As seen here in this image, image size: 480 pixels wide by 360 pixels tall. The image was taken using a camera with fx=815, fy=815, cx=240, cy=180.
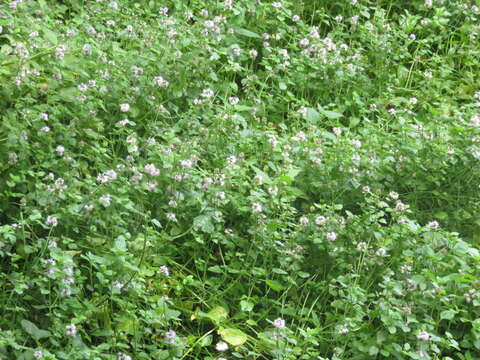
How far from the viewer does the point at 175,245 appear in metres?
3.88

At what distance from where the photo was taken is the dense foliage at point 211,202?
10.8 feet

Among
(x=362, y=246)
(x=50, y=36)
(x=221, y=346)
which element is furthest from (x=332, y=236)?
(x=50, y=36)

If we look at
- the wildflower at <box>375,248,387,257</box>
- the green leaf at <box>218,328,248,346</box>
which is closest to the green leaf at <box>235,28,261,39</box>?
the wildflower at <box>375,248,387,257</box>

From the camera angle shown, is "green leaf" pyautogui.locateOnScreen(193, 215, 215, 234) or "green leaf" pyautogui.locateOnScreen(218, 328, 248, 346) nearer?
"green leaf" pyautogui.locateOnScreen(218, 328, 248, 346)

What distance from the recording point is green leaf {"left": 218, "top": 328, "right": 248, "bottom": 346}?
3.48 metres

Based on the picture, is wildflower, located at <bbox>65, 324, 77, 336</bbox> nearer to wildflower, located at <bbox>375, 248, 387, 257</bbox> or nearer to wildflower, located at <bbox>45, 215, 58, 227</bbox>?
wildflower, located at <bbox>45, 215, 58, 227</bbox>

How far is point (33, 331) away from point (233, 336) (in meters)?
0.88

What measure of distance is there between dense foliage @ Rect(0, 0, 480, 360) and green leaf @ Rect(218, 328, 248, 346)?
12mm

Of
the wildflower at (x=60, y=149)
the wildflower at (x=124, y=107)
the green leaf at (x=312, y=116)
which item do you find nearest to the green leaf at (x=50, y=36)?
the wildflower at (x=124, y=107)

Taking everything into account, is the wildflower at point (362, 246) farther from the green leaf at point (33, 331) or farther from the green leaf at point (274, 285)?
the green leaf at point (33, 331)

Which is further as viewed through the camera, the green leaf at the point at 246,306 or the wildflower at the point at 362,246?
the wildflower at the point at 362,246

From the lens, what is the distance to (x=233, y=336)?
11.5 ft

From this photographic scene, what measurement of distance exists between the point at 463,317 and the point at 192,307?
1.20 meters

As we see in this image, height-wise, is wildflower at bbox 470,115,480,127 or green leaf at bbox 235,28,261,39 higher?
wildflower at bbox 470,115,480,127
